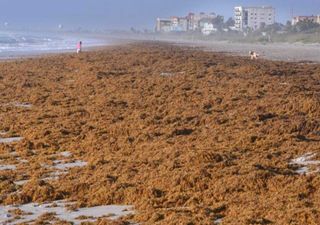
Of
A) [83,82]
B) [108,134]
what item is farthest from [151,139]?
[83,82]

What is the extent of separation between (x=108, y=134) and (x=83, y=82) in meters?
8.47

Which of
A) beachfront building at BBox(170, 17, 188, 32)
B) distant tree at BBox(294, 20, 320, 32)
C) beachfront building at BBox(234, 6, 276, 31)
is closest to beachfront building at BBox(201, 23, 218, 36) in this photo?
beachfront building at BBox(234, 6, 276, 31)

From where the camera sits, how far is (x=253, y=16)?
165m

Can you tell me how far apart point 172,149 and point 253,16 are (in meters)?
160

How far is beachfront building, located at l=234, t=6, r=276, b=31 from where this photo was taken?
520 ft

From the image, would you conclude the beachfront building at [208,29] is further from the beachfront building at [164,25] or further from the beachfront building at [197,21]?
the beachfront building at [164,25]

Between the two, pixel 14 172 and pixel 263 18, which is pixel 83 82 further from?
pixel 263 18

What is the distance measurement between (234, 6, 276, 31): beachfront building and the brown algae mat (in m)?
140

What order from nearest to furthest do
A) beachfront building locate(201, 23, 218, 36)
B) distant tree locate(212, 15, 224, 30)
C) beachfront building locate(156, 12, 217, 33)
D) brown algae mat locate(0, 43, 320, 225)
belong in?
brown algae mat locate(0, 43, 320, 225)
beachfront building locate(201, 23, 218, 36)
distant tree locate(212, 15, 224, 30)
beachfront building locate(156, 12, 217, 33)

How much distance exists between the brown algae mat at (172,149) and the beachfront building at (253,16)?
140m

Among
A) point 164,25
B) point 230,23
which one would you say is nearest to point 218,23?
point 230,23

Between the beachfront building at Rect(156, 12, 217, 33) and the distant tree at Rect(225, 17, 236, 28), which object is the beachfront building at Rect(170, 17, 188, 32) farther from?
the distant tree at Rect(225, 17, 236, 28)

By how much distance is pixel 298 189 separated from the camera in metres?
6.83

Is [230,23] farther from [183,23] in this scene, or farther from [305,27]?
[305,27]
